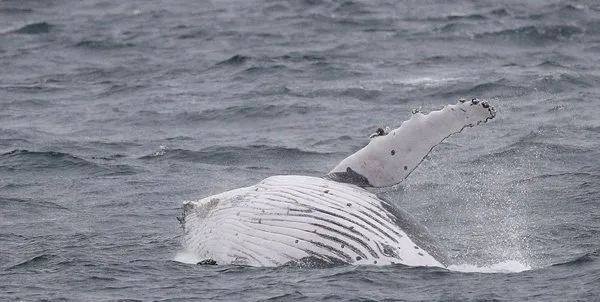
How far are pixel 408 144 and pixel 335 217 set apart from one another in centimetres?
157

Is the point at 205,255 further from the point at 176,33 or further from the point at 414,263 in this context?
the point at 176,33

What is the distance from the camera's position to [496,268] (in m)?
17.8

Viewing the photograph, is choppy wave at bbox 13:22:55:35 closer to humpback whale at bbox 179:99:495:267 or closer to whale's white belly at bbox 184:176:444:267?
humpback whale at bbox 179:99:495:267

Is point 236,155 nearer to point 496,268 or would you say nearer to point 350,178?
point 350,178

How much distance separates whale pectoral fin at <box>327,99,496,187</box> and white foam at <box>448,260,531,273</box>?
145 cm

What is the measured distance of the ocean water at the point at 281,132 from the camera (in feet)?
55.3

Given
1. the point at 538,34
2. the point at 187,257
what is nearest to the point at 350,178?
the point at 187,257

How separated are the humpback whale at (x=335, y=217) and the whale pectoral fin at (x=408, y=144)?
1 cm

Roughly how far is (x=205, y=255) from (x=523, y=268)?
4.36 meters

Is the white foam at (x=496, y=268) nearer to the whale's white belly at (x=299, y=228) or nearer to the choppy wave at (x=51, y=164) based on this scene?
the whale's white belly at (x=299, y=228)

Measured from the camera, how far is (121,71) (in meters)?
36.1

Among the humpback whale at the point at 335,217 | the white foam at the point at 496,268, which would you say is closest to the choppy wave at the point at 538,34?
the white foam at the point at 496,268

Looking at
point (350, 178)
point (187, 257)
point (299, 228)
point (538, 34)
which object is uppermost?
point (350, 178)

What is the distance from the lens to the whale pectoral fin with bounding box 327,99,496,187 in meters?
17.6
